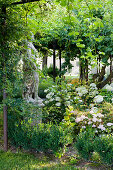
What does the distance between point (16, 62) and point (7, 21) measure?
0.60m

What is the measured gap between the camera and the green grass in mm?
2559

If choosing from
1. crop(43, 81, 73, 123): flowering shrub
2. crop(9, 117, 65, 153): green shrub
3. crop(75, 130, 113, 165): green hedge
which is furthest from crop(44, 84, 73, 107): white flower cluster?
crop(75, 130, 113, 165): green hedge

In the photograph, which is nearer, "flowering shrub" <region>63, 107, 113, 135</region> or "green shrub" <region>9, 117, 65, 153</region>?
"green shrub" <region>9, 117, 65, 153</region>

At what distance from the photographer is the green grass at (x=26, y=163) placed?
2559 millimetres

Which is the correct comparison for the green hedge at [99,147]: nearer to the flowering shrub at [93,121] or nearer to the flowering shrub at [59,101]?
the flowering shrub at [93,121]

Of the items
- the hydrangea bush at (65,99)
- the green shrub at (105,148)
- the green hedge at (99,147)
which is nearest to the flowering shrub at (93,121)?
the hydrangea bush at (65,99)

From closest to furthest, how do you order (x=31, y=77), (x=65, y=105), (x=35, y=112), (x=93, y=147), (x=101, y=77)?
(x=93, y=147), (x=35, y=112), (x=31, y=77), (x=65, y=105), (x=101, y=77)

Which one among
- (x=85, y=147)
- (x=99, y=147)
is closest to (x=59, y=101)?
(x=85, y=147)

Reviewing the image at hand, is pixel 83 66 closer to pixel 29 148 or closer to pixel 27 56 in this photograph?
pixel 27 56

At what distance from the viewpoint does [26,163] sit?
2688mm

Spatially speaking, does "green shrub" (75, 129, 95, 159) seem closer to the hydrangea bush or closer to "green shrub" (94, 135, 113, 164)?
"green shrub" (94, 135, 113, 164)

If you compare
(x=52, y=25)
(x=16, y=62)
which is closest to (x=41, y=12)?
(x=16, y=62)

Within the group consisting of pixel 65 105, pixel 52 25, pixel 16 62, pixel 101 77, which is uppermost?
pixel 52 25

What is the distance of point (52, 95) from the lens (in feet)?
14.1
